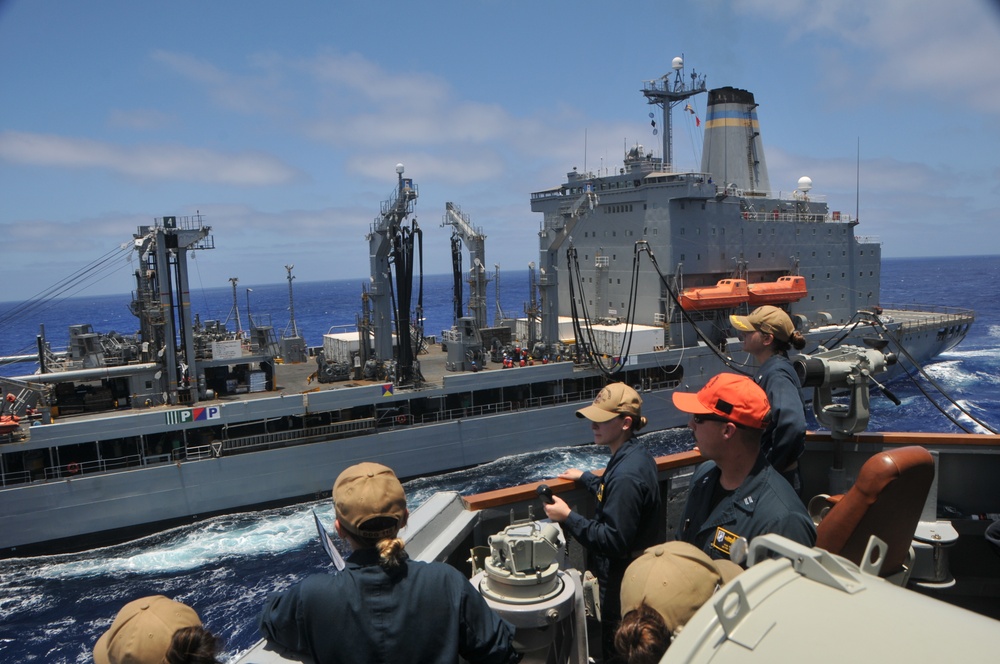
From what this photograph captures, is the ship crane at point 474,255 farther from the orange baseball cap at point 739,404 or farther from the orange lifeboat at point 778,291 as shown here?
the orange baseball cap at point 739,404

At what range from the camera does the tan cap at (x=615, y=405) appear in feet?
10.4

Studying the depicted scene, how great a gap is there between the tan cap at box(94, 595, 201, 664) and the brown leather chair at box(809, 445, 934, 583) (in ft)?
7.10

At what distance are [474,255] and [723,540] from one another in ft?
62.2

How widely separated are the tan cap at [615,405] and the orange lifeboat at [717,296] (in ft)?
64.8

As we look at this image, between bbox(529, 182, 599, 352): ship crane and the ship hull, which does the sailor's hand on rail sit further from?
bbox(529, 182, 599, 352): ship crane

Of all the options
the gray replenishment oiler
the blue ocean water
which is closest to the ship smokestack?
the gray replenishment oiler

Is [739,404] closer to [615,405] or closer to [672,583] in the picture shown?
[615,405]

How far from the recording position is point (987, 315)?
178 feet

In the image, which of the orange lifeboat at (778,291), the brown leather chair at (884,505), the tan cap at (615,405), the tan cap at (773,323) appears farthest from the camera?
the orange lifeboat at (778,291)

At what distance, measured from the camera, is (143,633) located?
1.86 m

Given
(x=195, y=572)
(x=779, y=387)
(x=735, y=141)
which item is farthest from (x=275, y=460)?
(x=735, y=141)

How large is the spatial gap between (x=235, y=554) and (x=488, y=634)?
44.5ft

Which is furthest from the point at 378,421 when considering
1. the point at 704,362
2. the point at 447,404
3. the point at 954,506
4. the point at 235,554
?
the point at 954,506

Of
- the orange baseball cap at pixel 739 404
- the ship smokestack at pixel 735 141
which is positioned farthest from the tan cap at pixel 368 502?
the ship smokestack at pixel 735 141
